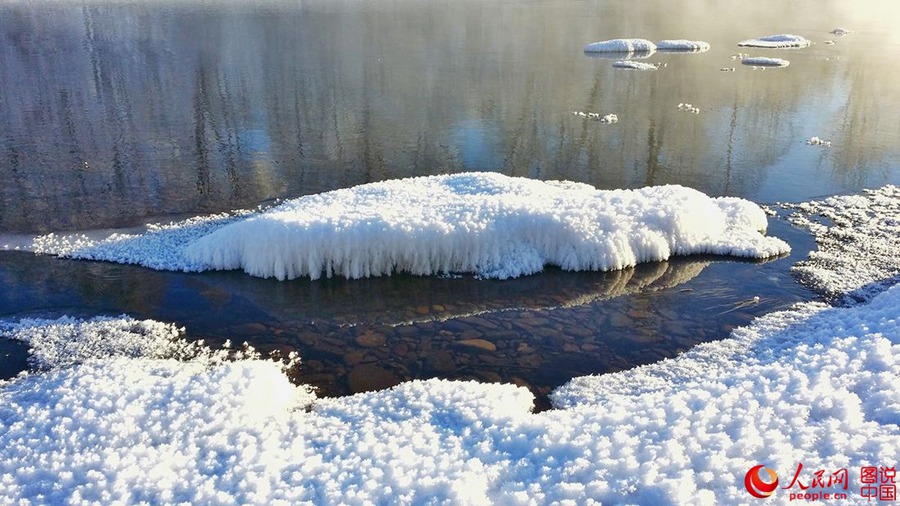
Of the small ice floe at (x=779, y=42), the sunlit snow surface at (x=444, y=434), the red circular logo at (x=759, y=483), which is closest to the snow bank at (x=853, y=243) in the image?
the sunlit snow surface at (x=444, y=434)

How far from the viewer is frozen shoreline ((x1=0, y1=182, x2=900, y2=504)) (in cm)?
628

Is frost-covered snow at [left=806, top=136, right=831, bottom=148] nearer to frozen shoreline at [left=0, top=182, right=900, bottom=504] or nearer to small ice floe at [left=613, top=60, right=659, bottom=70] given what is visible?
frozen shoreline at [left=0, top=182, right=900, bottom=504]

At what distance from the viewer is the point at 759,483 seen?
5938mm

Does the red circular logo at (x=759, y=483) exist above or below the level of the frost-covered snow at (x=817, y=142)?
above

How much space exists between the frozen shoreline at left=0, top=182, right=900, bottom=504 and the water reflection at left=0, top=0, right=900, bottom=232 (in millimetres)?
9363

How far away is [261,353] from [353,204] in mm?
5129

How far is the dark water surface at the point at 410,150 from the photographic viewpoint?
11.4 m

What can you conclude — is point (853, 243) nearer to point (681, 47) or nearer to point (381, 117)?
point (381, 117)

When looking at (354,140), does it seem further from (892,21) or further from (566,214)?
(892,21)

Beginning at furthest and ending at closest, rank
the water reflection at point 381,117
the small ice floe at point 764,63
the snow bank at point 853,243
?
the small ice floe at point 764,63 → the water reflection at point 381,117 → the snow bank at point 853,243

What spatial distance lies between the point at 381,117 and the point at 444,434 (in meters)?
21.5

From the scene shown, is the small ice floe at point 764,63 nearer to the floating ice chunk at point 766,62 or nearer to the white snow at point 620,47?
the floating ice chunk at point 766,62

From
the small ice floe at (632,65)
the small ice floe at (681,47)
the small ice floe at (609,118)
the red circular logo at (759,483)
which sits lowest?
the red circular logo at (759,483)

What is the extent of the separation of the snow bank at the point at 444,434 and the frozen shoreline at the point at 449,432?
2cm
